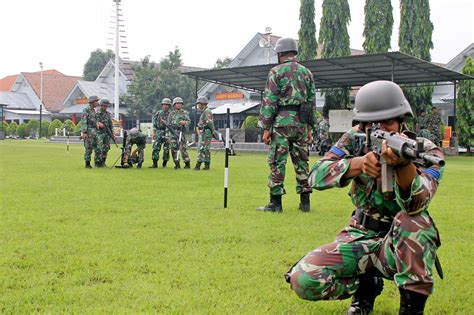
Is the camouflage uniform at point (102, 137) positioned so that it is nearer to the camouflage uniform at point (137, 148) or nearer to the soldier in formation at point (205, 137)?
the camouflage uniform at point (137, 148)

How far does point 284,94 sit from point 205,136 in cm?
833

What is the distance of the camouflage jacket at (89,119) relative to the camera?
50.3ft

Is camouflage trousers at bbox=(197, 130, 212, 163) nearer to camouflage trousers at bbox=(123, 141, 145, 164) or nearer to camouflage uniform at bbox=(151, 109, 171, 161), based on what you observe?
camouflage uniform at bbox=(151, 109, 171, 161)

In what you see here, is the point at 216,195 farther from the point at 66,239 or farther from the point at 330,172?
the point at 330,172

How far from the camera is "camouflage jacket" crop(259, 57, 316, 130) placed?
7.08 meters

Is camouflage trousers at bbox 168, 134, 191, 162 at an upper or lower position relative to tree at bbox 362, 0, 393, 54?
lower

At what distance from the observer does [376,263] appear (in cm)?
320

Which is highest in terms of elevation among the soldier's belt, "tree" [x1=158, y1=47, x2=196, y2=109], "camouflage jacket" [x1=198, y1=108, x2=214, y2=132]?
"tree" [x1=158, y1=47, x2=196, y2=109]

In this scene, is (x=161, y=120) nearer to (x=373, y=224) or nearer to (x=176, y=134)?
(x=176, y=134)

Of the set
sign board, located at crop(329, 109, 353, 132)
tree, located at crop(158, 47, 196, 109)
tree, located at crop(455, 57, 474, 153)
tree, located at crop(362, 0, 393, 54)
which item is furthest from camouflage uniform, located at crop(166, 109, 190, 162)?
tree, located at crop(158, 47, 196, 109)

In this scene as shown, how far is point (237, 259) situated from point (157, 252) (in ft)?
2.56

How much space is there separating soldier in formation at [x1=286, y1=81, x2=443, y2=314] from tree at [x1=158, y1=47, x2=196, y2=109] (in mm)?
45033

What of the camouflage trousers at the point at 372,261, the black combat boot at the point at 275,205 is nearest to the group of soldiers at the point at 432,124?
the black combat boot at the point at 275,205

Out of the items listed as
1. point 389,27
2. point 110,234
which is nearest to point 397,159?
point 110,234
